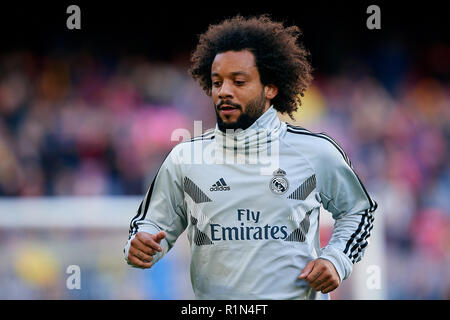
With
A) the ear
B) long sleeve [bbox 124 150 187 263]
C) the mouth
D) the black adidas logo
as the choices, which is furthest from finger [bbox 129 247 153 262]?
the ear

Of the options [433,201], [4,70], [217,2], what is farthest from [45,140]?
[433,201]

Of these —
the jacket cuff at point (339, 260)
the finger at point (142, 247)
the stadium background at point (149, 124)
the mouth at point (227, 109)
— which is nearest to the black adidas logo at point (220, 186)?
the mouth at point (227, 109)

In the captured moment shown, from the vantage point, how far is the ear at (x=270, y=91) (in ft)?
12.4

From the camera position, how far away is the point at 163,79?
8992 mm

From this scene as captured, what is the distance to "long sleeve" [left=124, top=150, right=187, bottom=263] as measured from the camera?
11.8 ft

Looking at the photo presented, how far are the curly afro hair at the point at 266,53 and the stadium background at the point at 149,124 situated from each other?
2550mm

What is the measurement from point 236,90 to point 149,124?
4938 millimetres

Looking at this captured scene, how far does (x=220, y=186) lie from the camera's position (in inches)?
140

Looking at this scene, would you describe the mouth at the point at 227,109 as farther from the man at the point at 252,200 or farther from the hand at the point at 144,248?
the hand at the point at 144,248

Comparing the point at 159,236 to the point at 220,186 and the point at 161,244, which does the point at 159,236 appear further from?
the point at 220,186

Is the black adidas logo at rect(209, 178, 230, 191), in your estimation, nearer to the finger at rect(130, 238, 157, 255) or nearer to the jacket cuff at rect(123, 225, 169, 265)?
the jacket cuff at rect(123, 225, 169, 265)
